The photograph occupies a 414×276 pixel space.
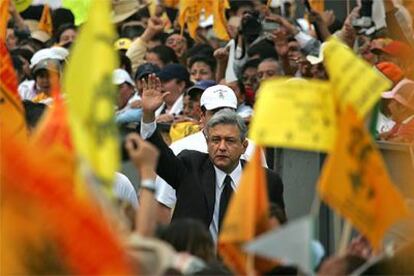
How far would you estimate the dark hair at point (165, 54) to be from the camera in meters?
16.8

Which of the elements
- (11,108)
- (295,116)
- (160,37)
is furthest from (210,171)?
(160,37)

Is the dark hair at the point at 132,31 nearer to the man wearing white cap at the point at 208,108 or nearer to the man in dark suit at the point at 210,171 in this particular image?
the man wearing white cap at the point at 208,108

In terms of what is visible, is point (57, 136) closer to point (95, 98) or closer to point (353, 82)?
point (95, 98)

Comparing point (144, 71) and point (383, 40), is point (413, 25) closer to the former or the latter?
point (383, 40)

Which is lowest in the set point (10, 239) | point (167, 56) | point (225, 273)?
point (167, 56)

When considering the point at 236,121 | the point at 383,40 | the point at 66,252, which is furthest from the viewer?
the point at 383,40

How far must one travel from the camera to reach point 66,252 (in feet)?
24.1

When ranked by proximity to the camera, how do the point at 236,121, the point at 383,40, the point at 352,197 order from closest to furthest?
the point at 352,197 < the point at 236,121 < the point at 383,40

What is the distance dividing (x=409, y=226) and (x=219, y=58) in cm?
581

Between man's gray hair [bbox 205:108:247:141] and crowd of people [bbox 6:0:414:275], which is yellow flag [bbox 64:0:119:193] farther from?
man's gray hair [bbox 205:108:247:141]

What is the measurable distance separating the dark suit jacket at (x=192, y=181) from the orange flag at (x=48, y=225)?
387 cm

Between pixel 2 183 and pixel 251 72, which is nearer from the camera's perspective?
pixel 2 183

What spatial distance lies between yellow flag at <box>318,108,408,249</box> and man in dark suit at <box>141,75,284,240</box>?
3608 mm

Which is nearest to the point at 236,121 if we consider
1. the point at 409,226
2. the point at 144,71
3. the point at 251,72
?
the point at 409,226
